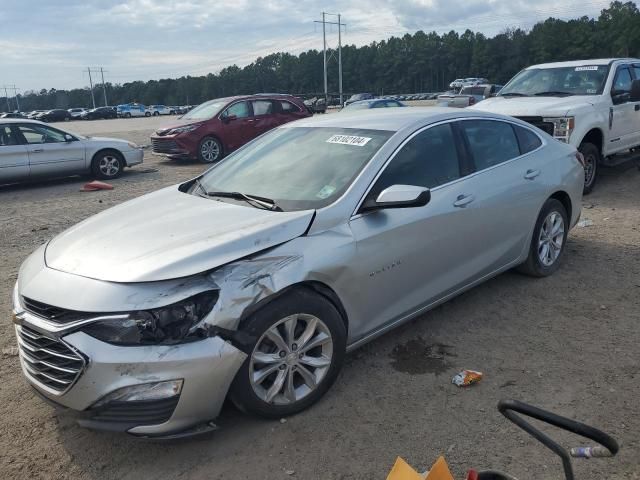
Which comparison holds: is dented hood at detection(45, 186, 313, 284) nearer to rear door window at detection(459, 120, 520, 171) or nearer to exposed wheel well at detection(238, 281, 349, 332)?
exposed wheel well at detection(238, 281, 349, 332)

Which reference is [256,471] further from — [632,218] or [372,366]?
[632,218]

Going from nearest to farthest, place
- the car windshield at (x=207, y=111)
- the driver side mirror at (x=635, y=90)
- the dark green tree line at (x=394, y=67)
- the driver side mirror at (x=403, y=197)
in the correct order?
the driver side mirror at (x=403, y=197)
the driver side mirror at (x=635, y=90)
the car windshield at (x=207, y=111)
the dark green tree line at (x=394, y=67)

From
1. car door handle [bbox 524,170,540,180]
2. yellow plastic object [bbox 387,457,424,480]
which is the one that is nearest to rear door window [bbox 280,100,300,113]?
car door handle [bbox 524,170,540,180]

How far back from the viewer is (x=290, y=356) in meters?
3.12

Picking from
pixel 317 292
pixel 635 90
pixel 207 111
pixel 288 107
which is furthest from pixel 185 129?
pixel 317 292

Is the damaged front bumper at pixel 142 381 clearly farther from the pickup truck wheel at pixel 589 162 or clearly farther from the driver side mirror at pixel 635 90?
the driver side mirror at pixel 635 90

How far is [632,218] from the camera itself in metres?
7.20

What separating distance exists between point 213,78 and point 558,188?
124 meters

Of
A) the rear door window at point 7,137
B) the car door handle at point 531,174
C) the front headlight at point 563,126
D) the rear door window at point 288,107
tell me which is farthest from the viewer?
the rear door window at point 288,107

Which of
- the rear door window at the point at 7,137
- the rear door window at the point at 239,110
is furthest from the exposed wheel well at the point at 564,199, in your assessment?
the rear door window at the point at 239,110

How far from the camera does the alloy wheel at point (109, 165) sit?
12.7m

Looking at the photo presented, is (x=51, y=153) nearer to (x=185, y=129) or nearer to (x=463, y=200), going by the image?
(x=185, y=129)

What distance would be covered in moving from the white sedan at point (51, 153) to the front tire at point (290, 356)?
407 inches

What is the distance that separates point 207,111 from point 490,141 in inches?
473
